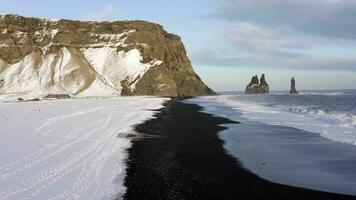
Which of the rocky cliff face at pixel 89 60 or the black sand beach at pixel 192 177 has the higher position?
the rocky cliff face at pixel 89 60

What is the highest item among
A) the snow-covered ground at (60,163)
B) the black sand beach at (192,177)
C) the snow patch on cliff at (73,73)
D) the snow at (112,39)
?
the snow at (112,39)

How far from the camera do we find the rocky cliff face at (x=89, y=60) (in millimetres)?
125263

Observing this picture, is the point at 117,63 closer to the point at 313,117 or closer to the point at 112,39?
the point at 112,39

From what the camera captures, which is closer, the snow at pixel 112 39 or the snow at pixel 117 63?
the snow at pixel 117 63

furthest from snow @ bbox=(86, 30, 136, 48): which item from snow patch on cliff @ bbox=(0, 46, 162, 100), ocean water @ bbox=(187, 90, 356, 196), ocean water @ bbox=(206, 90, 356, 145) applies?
ocean water @ bbox=(187, 90, 356, 196)

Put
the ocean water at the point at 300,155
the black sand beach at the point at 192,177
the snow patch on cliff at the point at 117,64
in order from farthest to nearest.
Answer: the snow patch on cliff at the point at 117,64, the ocean water at the point at 300,155, the black sand beach at the point at 192,177

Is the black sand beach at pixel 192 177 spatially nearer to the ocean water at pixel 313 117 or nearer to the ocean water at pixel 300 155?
the ocean water at pixel 300 155

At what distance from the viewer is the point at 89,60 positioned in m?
149

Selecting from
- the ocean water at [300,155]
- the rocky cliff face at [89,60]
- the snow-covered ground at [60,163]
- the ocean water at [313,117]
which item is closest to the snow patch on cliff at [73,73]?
the rocky cliff face at [89,60]

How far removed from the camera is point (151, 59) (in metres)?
155

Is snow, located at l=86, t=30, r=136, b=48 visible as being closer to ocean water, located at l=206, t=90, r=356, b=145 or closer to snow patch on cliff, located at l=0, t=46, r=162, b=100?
snow patch on cliff, located at l=0, t=46, r=162, b=100

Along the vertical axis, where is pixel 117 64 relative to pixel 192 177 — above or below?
above

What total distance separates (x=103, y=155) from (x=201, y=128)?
13.5 m

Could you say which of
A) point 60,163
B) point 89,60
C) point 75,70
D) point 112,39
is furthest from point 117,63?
point 60,163
